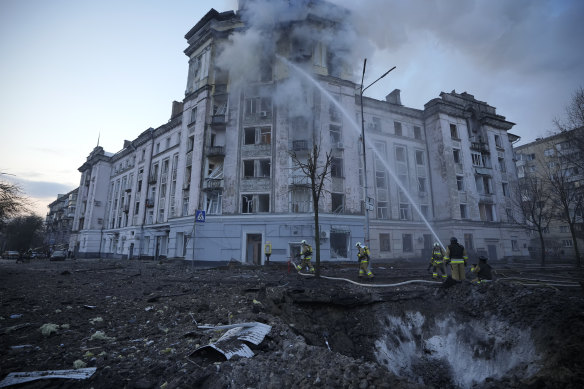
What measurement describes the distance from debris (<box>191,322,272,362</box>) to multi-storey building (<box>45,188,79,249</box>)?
6268cm

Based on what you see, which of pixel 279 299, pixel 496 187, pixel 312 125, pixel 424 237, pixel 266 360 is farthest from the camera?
pixel 496 187

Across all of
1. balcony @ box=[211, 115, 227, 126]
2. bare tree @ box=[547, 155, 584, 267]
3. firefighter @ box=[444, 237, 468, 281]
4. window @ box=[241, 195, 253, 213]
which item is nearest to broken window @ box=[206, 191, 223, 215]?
window @ box=[241, 195, 253, 213]

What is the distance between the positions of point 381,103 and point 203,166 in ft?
66.1

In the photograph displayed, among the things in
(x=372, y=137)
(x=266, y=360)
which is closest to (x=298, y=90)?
(x=372, y=137)

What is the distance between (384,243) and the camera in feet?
83.1

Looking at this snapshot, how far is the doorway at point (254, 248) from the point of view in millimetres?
20828

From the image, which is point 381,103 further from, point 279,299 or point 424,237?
point 279,299

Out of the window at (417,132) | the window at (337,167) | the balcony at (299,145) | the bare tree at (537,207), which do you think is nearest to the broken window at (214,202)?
the balcony at (299,145)

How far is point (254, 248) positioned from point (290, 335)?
55.1ft

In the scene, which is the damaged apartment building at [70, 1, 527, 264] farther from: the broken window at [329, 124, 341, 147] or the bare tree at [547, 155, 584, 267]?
the bare tree at [547, 155, 584, 267]

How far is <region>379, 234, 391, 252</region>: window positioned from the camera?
2512 cm

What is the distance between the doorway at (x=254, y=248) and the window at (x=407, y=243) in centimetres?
1476

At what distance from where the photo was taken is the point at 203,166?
2358 cm

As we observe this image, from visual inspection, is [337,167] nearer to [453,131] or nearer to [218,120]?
[218,120]
